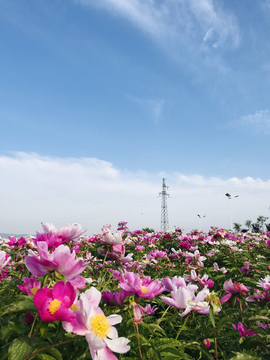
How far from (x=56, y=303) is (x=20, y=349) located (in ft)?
0.57

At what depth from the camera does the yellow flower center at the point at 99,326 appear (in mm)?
827

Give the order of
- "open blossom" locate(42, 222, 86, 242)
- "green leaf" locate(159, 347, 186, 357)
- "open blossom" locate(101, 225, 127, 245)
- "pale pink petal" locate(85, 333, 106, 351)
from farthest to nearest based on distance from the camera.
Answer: "open blossom" locate(101, 225, 127, 245)
"open blossom" locate(42, 222, 86, 242)
"green leaf" locate(159, 347, 186, 357)
"pale pink petal" locate(85, 333, 106, 351)

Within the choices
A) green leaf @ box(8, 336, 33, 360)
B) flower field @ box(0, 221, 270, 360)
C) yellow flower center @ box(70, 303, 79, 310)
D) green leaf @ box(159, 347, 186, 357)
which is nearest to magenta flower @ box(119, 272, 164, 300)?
flower field @ box(0, 221, 270, 360)

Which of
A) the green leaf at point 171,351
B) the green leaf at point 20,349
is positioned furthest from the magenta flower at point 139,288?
the green leaf at point 20,349

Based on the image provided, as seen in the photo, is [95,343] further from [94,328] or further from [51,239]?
[51,239]

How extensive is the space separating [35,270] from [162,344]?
32.7 inches

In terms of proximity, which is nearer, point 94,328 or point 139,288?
point 94,328

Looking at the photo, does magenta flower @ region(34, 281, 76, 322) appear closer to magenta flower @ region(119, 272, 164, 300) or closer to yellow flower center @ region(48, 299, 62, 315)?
yellow flower center @ region(48, 299, 62, 315)

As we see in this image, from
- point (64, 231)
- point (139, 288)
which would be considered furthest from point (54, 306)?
point (64, 231)

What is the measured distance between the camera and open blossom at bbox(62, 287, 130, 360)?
0.76 meters

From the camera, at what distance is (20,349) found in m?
0.76

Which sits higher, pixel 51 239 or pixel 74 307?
pixel 51 239

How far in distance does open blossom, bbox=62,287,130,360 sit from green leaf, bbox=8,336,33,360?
0.46ft

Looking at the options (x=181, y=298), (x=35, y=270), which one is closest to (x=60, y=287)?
(x=35, y=270)
